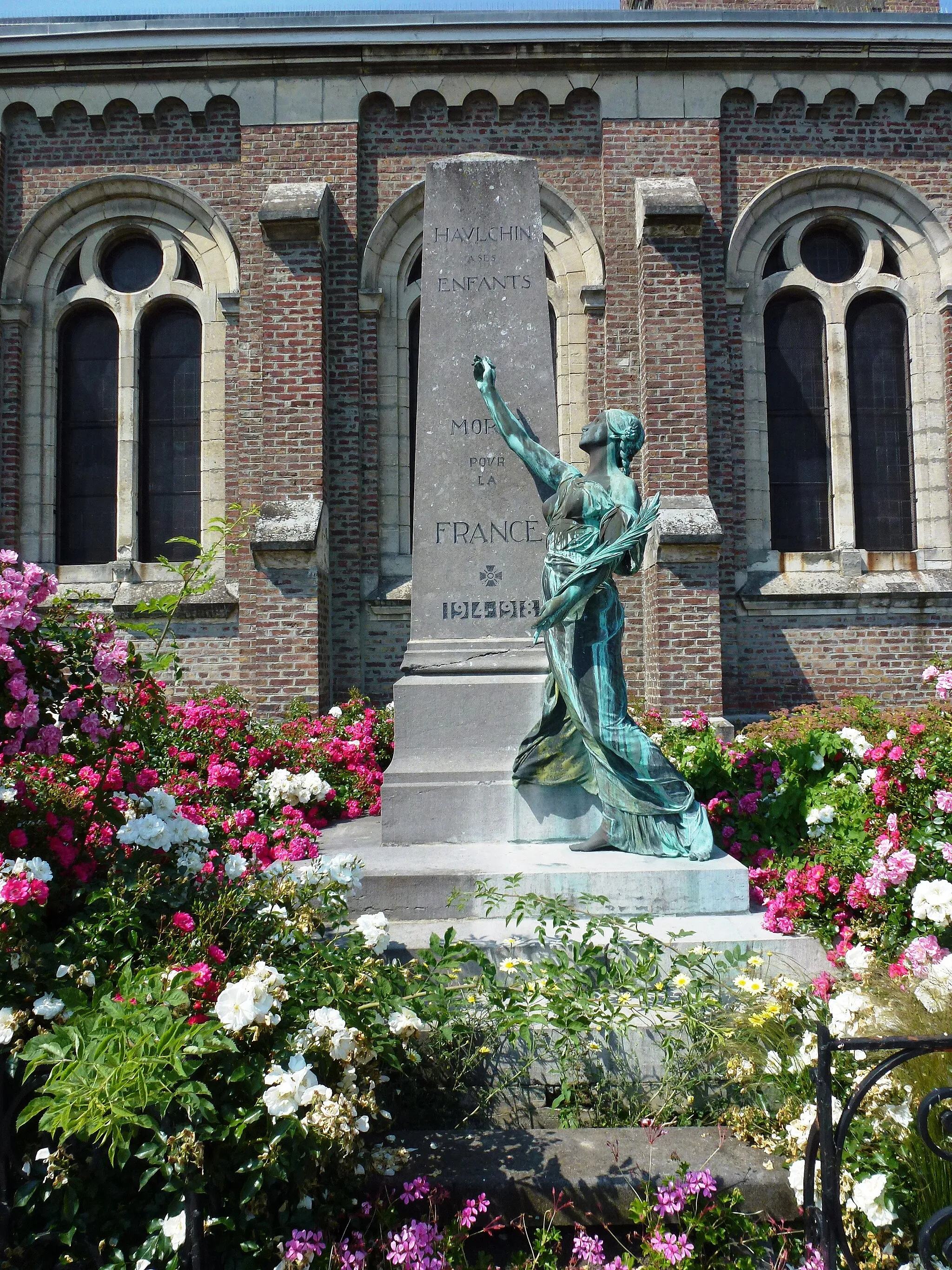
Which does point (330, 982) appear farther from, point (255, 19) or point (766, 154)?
point (255, 19)

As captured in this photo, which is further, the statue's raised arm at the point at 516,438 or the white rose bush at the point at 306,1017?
the statue's raised arm at the point at 516,438

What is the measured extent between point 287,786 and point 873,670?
7.32m

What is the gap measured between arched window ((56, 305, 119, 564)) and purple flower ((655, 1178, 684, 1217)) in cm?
1007

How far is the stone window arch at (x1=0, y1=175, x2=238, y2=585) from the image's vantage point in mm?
10586

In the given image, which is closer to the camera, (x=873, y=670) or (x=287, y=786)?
(x=287, y=786)

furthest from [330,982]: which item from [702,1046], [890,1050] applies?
[890,1050]

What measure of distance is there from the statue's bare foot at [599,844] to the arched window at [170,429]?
800cm

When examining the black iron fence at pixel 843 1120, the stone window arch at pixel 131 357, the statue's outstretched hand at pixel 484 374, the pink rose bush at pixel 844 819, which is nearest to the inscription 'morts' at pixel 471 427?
the statue's outstretched hand at pixel 484 374

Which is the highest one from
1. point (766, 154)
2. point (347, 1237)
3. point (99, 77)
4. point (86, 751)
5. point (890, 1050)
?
point (99, 77)

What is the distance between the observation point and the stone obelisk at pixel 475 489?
4.60 metres

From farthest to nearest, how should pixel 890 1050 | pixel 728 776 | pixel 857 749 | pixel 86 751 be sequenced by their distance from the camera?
pixel 728 776 → pixel 857 749 → pixel 86 751 → pixel 890 1050

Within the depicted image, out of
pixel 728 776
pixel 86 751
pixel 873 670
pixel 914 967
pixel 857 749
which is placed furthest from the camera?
pixel 873 670

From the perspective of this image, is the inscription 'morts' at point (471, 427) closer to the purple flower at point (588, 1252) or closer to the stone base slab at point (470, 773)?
the stone base slab at point (470, 773)

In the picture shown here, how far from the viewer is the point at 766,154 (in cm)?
1056
